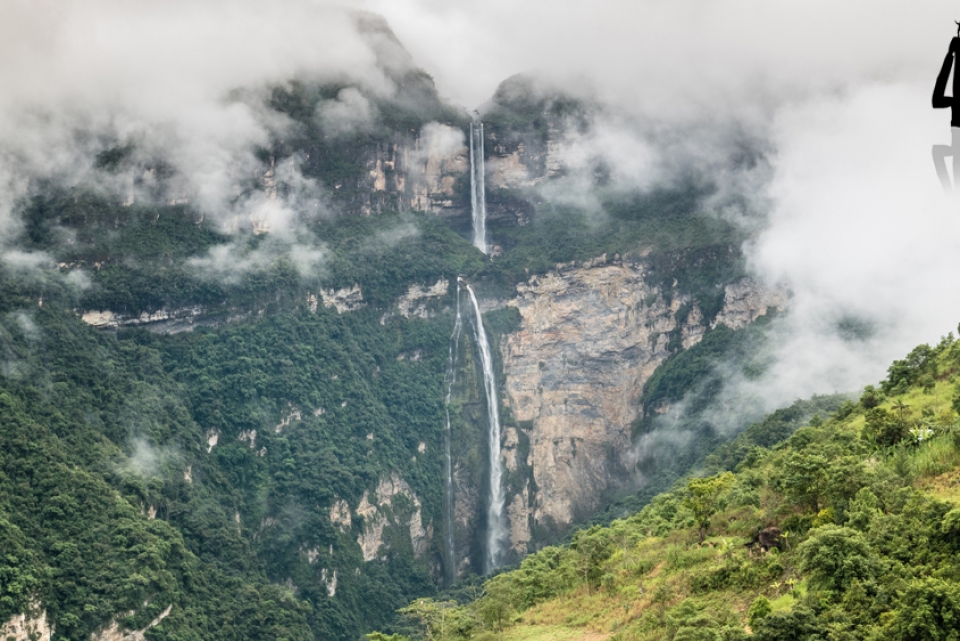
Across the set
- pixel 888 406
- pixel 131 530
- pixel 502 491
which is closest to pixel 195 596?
pixel 131 530

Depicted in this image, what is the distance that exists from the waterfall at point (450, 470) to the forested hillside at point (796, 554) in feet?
120

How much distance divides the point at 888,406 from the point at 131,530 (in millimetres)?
36843

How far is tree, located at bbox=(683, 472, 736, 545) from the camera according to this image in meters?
34.2

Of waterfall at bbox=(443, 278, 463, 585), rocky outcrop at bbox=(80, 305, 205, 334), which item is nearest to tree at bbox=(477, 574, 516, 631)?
rocky outcrop at bbox=(80, 305, 205, 334)

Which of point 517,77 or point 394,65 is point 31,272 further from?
point 517,77

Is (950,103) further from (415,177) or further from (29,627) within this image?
(415,177)

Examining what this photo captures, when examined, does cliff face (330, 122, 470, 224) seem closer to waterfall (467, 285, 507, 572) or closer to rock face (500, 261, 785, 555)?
waterfall (467, 285, 507, 572)

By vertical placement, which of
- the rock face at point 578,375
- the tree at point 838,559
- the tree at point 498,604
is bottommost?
the tree at point 838,559

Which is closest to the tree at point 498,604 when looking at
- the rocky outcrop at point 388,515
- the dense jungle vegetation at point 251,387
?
the dense jungle vegetation at point 251,387

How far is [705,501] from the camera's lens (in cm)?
3481

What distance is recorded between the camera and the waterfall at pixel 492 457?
3260 inches

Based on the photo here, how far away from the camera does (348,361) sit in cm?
8038

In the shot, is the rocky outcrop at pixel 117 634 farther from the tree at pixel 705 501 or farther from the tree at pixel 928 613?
the tree at pixel 928 613

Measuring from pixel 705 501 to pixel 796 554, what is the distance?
7.79 metres
